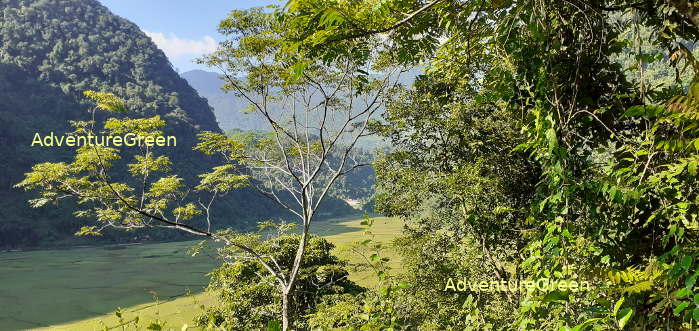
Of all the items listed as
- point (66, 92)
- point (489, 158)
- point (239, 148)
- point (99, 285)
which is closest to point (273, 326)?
point (489, 158)

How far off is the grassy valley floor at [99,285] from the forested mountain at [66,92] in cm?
596

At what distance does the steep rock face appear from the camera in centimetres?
3788

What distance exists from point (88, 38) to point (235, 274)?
A: 69119mm

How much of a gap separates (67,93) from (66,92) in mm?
331

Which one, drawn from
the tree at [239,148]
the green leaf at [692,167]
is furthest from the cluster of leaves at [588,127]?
the tree at [239,148]

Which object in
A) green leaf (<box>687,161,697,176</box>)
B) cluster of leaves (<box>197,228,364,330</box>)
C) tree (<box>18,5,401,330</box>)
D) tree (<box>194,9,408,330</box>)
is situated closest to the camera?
green leaf (<box>687,161,697,176</box>)

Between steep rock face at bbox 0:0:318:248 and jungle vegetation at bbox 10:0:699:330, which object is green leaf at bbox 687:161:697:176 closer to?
jungle vegetation at bbox 10:0:699:330

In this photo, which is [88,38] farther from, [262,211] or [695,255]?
[695,255]

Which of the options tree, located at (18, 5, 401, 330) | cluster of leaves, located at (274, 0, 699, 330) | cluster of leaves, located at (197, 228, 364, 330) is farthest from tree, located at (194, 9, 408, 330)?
cluster of leaves, located at (274, 0, 699, 330)

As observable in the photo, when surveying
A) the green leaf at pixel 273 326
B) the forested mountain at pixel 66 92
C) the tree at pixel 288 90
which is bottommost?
the green leaf at pixel 273 326

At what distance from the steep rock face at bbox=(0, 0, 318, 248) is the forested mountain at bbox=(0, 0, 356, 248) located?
0.10 m

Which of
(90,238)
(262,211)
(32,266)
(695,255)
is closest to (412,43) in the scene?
(695,255)

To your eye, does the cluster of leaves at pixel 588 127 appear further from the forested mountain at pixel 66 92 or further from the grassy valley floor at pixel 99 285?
the forested mountain at pixel 66 92

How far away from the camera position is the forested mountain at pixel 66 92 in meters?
37.9
